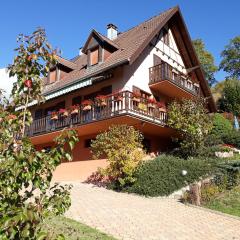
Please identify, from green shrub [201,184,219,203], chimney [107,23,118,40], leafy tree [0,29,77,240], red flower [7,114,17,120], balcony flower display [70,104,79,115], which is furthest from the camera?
chimney [107,23,118,40]

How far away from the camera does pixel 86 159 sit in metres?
24.4

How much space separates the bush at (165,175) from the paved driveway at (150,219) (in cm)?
72

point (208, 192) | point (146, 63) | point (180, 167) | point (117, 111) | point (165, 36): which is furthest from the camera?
point (165, 36)

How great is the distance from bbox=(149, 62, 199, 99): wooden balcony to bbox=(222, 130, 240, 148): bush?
4802 millimetres

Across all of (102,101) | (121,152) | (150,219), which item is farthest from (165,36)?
(150,219)

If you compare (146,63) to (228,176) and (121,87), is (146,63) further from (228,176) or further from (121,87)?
(228,176)

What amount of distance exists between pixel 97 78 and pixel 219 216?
41.0 ft

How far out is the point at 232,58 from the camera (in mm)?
63125

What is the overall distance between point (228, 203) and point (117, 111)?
8.51 meters

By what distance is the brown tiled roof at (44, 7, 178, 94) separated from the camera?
22694mm

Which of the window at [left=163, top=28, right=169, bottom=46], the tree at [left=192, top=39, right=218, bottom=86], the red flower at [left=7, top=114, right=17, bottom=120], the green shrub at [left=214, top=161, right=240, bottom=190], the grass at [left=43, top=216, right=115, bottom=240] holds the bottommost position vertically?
the grass at [left=43, top=216, right=115, bottom=240]

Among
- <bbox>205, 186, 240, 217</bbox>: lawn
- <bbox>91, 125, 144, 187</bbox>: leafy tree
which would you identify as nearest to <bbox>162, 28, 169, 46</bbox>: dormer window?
<bbox>91, 125, 144, 187</bbox>: leafy tree

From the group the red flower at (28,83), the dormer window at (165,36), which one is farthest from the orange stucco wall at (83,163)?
the red flower at (28,83)

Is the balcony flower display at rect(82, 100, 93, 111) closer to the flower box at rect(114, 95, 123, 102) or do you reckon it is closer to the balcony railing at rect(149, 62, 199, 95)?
the flower box at rect(114, 95, 123, 102)
